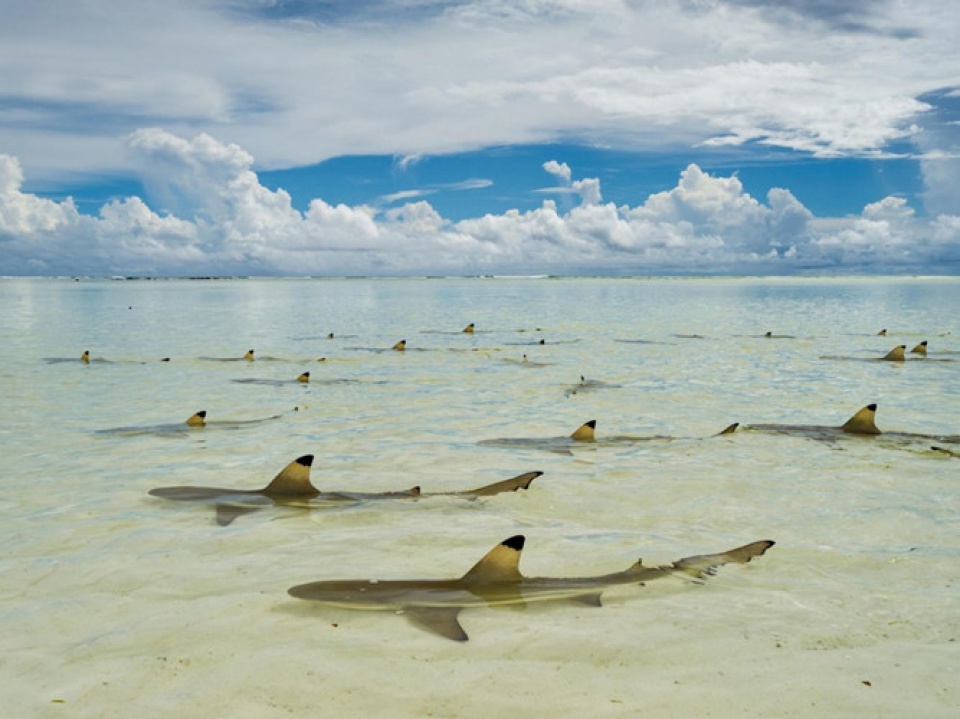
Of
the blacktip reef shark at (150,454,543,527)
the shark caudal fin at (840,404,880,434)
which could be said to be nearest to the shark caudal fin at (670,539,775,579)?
the blacktip reef shark at (150,454,543,527)

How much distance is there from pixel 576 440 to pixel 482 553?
5570 mm

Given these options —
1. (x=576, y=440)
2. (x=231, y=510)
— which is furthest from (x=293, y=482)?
(x=576, y=440)

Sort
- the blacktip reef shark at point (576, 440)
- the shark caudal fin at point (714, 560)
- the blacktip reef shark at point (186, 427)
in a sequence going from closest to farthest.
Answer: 1. the shark caudal fin at point (714, 560)
2. the blacktip reef shark at point (576, 440)
3. the blacktip reef shark at point (186, 427)

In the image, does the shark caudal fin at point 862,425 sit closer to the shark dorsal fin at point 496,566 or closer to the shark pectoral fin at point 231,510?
the shark dorsal fin at point 496,566

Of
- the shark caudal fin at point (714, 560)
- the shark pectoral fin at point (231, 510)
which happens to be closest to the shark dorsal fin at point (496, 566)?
the shark caudal fin at point (714, 560)

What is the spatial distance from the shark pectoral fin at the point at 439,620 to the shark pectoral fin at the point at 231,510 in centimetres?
356

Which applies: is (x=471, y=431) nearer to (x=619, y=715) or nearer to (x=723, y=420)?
(x=723, y=420)

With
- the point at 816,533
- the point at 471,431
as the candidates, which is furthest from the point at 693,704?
the point at 471,431

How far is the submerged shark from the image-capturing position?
1311cm

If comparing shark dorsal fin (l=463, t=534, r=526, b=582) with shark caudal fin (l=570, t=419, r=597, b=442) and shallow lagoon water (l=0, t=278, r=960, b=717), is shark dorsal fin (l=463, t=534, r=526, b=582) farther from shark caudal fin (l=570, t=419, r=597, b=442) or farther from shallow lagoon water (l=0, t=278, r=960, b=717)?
shark caudal fin (l=570, t=419, r=597, b=442)

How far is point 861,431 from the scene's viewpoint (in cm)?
1340

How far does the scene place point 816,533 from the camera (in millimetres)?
8453

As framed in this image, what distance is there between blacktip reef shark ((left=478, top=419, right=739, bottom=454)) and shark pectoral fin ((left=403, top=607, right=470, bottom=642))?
6.82 m

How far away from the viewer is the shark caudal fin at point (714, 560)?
23.0 feet
